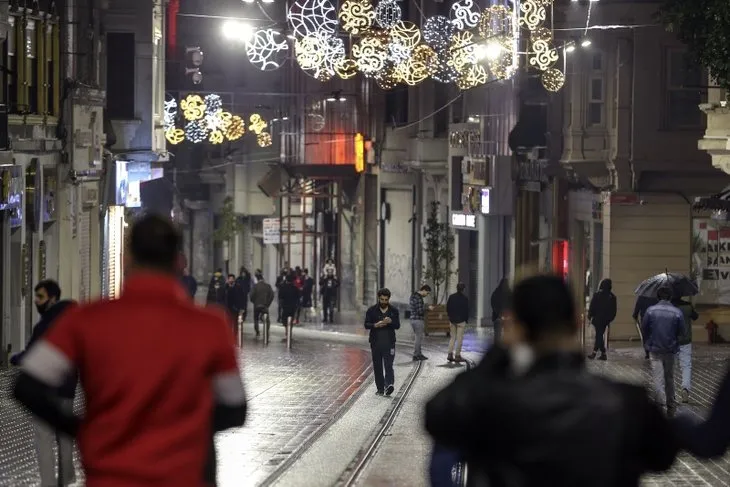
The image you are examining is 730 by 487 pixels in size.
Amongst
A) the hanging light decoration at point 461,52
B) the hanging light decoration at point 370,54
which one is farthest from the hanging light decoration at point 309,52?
the hanging light decoration at point 461,52

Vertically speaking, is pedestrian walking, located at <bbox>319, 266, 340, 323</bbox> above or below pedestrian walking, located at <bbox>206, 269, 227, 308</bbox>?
below

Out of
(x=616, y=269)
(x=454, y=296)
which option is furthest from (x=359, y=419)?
(x=616, y=269)

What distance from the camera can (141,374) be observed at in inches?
213

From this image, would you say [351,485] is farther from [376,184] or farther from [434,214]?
[376,184]

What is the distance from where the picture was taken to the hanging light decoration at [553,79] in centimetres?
3312

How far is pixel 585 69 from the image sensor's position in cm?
3891

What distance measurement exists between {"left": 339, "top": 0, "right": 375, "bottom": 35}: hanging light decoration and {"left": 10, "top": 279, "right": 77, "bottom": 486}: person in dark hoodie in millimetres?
16197

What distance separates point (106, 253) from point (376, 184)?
2043 centimetres

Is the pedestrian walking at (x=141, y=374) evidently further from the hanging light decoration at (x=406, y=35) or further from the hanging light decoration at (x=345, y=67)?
the hanging light decoration at (x=345, y=67)

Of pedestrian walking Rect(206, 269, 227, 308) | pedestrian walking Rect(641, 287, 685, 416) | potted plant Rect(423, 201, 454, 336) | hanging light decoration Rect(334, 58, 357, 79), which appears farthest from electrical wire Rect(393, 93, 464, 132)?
pedestrian walking Rect(641, 287, 685, 416)

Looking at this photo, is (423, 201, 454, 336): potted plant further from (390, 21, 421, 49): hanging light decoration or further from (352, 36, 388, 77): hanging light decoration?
(390, 21, 421, 49): hanging light decoration

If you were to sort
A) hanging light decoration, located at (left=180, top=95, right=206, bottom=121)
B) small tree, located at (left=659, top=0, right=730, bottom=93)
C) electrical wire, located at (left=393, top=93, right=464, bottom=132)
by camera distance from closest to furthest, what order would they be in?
1. small tree, located at (left=659, top=0, right=730, bottom=93)
2. hanging light decoration, located at (left=180, top=95, right=206, bottom=121)
3. electrical wire, located at (left=393, top=93, right=464, bottom=132)

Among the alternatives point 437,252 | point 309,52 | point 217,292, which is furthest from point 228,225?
point 309,52

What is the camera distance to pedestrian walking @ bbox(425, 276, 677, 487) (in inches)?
197
